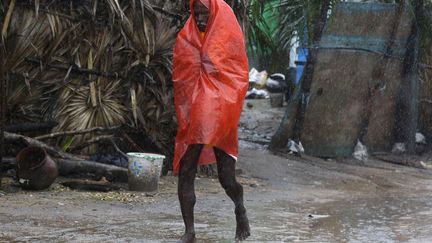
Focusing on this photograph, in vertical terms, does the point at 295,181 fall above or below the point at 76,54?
below

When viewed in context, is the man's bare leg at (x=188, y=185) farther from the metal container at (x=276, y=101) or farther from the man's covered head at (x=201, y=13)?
the metal container at (x=276, y=101)

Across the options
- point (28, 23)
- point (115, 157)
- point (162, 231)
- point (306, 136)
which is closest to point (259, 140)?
point (306, 136)

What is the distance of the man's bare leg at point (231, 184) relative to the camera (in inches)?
208

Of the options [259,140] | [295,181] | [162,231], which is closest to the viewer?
[162,231]

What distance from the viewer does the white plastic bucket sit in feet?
25.1

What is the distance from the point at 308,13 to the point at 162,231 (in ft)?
20.3

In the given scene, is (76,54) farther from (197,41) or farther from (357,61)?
(357,61)

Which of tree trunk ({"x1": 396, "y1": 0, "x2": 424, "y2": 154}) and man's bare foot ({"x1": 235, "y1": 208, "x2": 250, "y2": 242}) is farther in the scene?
tree trunk ({"x1": 396, "y1": 0, "x2": 424, "y2": 154})

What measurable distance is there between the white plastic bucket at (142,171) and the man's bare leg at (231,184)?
92.0 inches

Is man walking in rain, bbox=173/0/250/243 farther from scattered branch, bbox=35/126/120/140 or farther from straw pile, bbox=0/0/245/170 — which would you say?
scattered branch, bbox=35/126/120/140

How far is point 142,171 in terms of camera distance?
768 centimetres

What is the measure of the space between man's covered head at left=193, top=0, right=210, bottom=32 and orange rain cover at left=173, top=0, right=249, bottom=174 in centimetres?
3

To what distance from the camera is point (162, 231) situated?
18.8 ft

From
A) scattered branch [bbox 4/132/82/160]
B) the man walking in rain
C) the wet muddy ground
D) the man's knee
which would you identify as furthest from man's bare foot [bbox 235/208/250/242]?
scattered branch [bbox 4/132/82/160]
